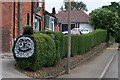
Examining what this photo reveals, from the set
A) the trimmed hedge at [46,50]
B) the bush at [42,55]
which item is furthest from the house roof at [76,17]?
the bush at [42,55]

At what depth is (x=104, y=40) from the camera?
48000 millimetres

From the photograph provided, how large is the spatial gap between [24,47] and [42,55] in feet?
3.38

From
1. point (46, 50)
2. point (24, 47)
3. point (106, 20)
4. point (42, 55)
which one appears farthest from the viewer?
point (106, 20)

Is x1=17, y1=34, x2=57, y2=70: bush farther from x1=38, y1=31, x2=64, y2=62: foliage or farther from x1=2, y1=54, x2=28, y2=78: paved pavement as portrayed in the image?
x1=38, y1=31, x2=64, y2=62: foliage

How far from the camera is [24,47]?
14641 mm

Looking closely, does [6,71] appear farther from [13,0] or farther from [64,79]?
[13,0]

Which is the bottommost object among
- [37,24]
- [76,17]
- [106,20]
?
[37,24]

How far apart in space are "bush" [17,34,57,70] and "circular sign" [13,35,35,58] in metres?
0.24

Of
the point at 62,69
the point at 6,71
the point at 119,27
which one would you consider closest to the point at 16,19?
the point at 62,69

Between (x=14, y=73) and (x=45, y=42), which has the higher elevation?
(x=45, y=42)

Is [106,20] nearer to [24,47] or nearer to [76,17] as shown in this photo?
[76,17]

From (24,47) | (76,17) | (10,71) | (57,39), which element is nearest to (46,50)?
(24,47)

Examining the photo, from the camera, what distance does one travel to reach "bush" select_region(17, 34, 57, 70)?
1445 cm

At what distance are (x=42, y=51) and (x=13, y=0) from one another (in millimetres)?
8101
